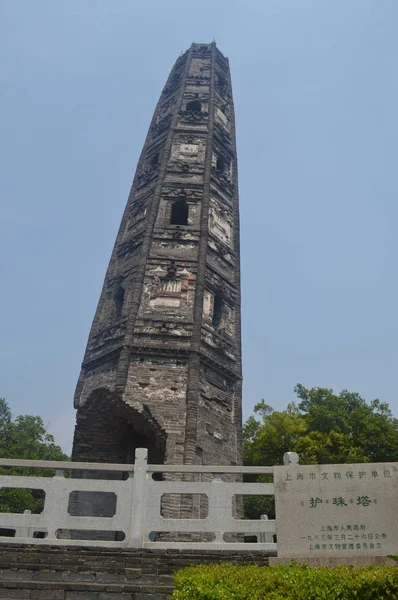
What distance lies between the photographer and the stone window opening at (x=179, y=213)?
1625cm

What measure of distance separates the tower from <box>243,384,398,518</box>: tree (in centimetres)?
911

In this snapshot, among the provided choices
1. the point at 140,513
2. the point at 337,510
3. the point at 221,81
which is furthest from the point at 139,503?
the point at 221,81

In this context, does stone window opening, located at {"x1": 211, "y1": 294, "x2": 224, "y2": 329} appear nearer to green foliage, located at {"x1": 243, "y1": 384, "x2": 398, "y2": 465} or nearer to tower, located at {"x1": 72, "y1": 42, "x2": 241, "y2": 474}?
tower, located at {"x1": 72, "y1": 42, "x2": 241, "y2": 474}

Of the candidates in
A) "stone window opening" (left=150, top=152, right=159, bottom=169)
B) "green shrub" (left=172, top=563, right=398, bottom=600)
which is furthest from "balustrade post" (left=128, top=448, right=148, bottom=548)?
"stone window opening" (left=150, top=152, right=159, bottom=169)

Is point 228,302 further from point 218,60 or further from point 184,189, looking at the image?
point 218,60

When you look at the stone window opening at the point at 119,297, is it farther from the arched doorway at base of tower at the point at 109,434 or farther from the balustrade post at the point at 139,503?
the balustrade post at the point at 139,503

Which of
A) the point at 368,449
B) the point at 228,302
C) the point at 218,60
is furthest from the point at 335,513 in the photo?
the point at 218,60

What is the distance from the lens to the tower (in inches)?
454

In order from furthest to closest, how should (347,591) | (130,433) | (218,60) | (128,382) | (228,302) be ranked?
1. (218,60)
2. (228,302)
3. (130,433)
4. (128,382)
5. (347,591)

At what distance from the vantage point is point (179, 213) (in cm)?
1655

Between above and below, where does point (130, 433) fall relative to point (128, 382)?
below

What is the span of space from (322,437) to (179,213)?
1109cm

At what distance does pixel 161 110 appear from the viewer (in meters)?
21.5

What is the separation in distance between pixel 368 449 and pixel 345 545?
1790 centimetres
